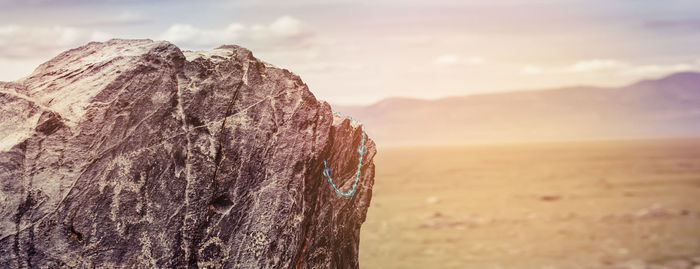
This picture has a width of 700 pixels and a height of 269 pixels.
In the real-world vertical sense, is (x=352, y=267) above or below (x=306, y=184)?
below

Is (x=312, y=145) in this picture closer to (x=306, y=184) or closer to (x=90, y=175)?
(x=306, y=184)

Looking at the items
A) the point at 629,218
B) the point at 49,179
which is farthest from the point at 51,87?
the point at 629,218

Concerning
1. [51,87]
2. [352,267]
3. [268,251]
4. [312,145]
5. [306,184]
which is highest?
[51,87]

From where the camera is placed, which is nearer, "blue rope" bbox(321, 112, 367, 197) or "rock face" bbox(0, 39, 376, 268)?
"rock face" bbox(0, 39, 376, 268)

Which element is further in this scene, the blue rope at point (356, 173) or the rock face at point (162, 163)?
the blue rope at point (356, 173)

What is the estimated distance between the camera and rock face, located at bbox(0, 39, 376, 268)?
6.26 meters

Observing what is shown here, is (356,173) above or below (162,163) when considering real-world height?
below

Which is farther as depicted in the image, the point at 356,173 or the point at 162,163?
the point at 356,173

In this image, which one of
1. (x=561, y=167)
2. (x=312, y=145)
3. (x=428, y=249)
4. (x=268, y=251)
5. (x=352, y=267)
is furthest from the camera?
(x=561, y=167)

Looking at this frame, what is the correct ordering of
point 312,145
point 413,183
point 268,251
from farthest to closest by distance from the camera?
1. point 413,183
2. point 312,145
3. point 268,251

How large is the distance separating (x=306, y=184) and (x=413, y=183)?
37052mm

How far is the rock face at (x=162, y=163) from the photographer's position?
6.26m

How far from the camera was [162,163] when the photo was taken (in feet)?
21.5

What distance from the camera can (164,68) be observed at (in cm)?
681
